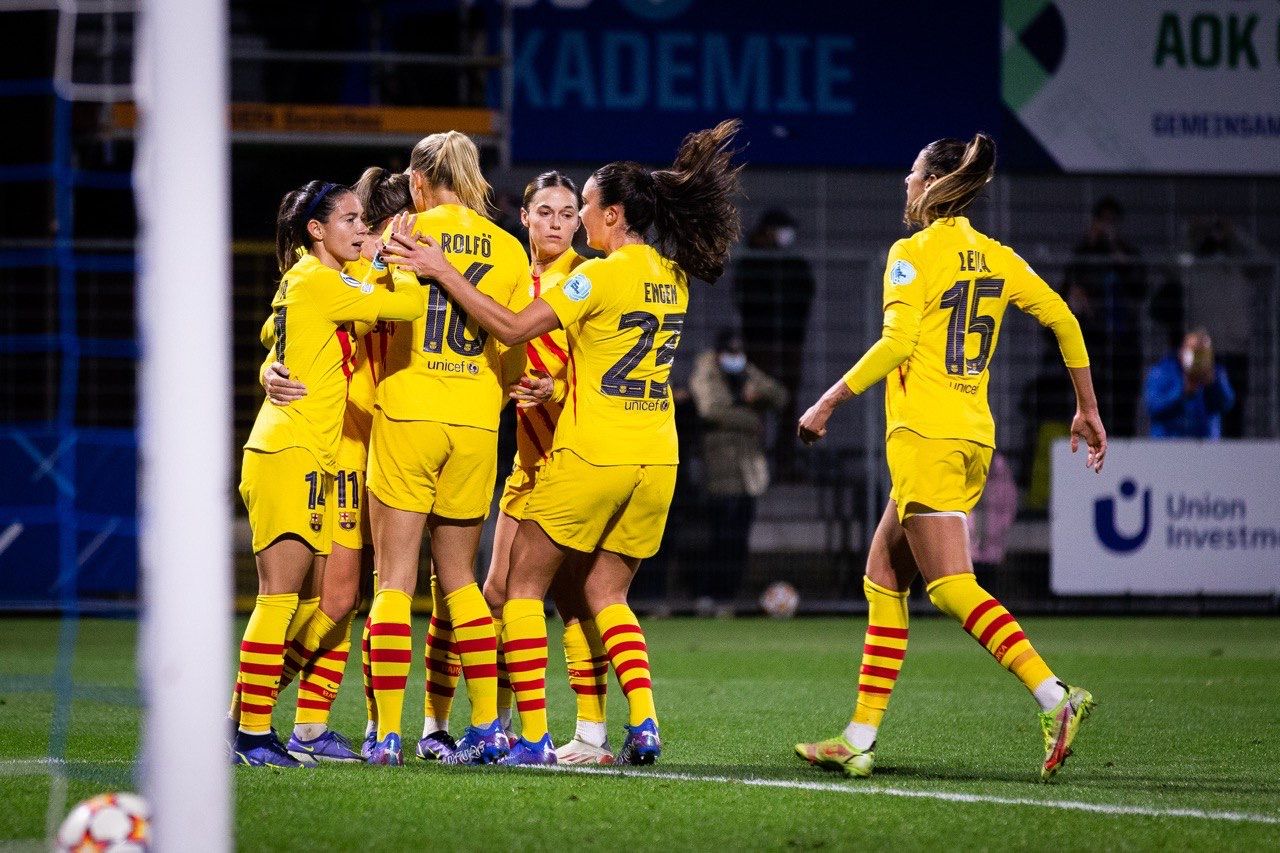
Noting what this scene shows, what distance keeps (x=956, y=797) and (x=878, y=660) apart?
2.61 ft

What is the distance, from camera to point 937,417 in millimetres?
5820

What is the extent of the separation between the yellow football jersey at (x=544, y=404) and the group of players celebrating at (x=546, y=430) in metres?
0.02

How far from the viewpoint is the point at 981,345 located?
595 centimetres

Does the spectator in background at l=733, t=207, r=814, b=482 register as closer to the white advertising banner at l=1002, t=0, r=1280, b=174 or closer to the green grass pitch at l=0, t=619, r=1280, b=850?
the white advertising banner at l=1002, t=0, r=1280, b=174

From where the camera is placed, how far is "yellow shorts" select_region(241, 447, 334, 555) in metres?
5.60

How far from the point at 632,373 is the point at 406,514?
91 cm

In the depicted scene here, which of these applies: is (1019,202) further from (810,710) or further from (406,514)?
(406,514)

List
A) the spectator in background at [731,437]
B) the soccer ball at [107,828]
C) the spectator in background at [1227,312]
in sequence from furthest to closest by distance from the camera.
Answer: the spectator in background at [1227,312] → the spectator in background at [731,437] → the soccer ball at [107,828]

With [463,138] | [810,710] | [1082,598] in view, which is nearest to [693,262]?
[463,138]

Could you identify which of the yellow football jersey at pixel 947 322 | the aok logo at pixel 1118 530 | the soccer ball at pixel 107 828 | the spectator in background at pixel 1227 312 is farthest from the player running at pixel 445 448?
the spectator in background at pixel 1227 312

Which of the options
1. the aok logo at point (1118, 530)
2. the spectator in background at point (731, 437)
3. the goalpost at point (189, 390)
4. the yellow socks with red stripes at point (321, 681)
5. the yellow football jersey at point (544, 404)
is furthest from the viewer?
the aok logo at point (1118, 530)

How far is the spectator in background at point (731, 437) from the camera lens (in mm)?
12742

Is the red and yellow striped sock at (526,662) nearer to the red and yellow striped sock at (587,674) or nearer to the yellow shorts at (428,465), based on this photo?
the red and yellow striped sock at (587,674)

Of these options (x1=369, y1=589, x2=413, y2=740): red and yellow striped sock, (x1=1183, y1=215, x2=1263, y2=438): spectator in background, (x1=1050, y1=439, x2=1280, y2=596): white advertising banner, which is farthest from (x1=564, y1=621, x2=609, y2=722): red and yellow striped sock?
(x1=1183, y1=215, x2=1263, y2=438): spectator in background
